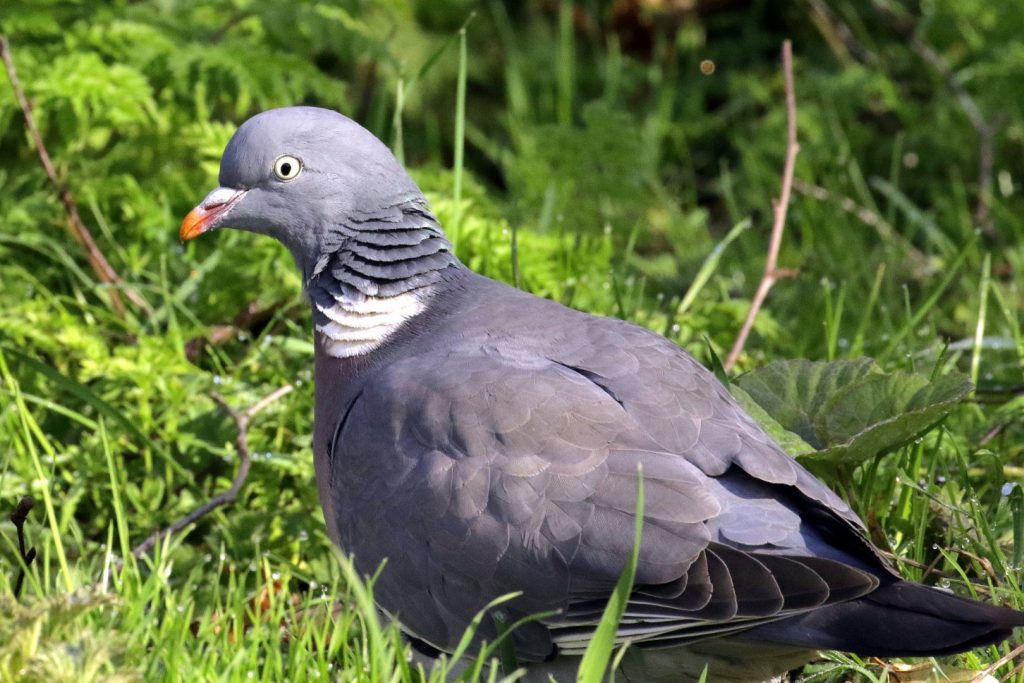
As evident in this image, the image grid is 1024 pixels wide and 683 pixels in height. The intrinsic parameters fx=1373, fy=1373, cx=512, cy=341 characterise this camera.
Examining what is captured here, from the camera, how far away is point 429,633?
9.86 feet

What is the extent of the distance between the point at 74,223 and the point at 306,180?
133 centimetres

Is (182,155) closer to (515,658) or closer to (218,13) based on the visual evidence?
(218,13)

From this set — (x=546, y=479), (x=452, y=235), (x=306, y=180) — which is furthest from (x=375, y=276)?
A: (x=452, y=235)

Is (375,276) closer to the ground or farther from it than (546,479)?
farther from it

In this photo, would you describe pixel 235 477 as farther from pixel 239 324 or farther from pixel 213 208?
pixel 213 208

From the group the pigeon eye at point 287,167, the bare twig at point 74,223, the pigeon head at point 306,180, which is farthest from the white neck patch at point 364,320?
the bare twig at point 74,223

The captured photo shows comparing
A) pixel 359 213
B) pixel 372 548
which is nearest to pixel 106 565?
pixel 372 548

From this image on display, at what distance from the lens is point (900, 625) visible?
2494 millimetres

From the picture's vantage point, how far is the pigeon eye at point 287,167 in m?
3.45

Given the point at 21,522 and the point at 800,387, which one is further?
the point at 800,387

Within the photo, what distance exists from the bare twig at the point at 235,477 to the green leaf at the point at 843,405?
1337 millimetres

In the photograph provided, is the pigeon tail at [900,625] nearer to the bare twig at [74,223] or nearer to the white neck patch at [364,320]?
the white neck patch at [364,320]

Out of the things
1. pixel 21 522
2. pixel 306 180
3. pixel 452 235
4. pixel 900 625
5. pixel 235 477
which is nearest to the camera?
pixel 900 625

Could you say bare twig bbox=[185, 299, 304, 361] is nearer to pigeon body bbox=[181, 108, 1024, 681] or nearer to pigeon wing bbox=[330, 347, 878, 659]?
pigeon body bbox=[181, 108, 1024, 681]
